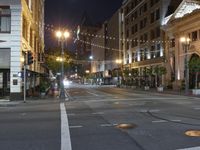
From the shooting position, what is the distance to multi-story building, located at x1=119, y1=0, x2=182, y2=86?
71.5 m

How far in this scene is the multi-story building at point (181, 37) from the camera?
53.5 m

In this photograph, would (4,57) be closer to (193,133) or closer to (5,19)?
(5,19)

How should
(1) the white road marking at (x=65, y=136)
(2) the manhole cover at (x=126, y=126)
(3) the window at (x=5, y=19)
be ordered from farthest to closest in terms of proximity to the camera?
(3) the window at (x=5, y=19) < (2) the manhole cover at (x=126, y=126) < (1) the white road marking at (x=65, y=136)

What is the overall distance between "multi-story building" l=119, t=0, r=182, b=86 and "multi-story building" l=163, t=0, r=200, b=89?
458 cm

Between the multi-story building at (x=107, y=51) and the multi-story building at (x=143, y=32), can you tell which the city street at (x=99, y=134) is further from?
the multi-story building at (x=107, y=51)

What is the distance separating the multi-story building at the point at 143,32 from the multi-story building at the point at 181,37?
4584 millimetres

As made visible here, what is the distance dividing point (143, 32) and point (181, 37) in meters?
27.9

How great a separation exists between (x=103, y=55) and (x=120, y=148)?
13259 centimetres

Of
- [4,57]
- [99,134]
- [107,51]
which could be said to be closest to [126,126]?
[99,134]

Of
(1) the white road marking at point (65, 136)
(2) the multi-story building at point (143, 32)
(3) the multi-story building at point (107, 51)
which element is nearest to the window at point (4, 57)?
(1) the white road marking at point (65, 136)

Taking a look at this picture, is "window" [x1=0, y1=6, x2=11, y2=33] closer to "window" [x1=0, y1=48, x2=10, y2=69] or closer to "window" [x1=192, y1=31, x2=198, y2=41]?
"window" [x1=0, y1=48, x2=10, y2=69]

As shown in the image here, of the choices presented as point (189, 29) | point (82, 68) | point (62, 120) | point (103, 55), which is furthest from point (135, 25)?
point (82, 68)

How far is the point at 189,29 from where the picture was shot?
55.3 meters

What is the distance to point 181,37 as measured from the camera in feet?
186
